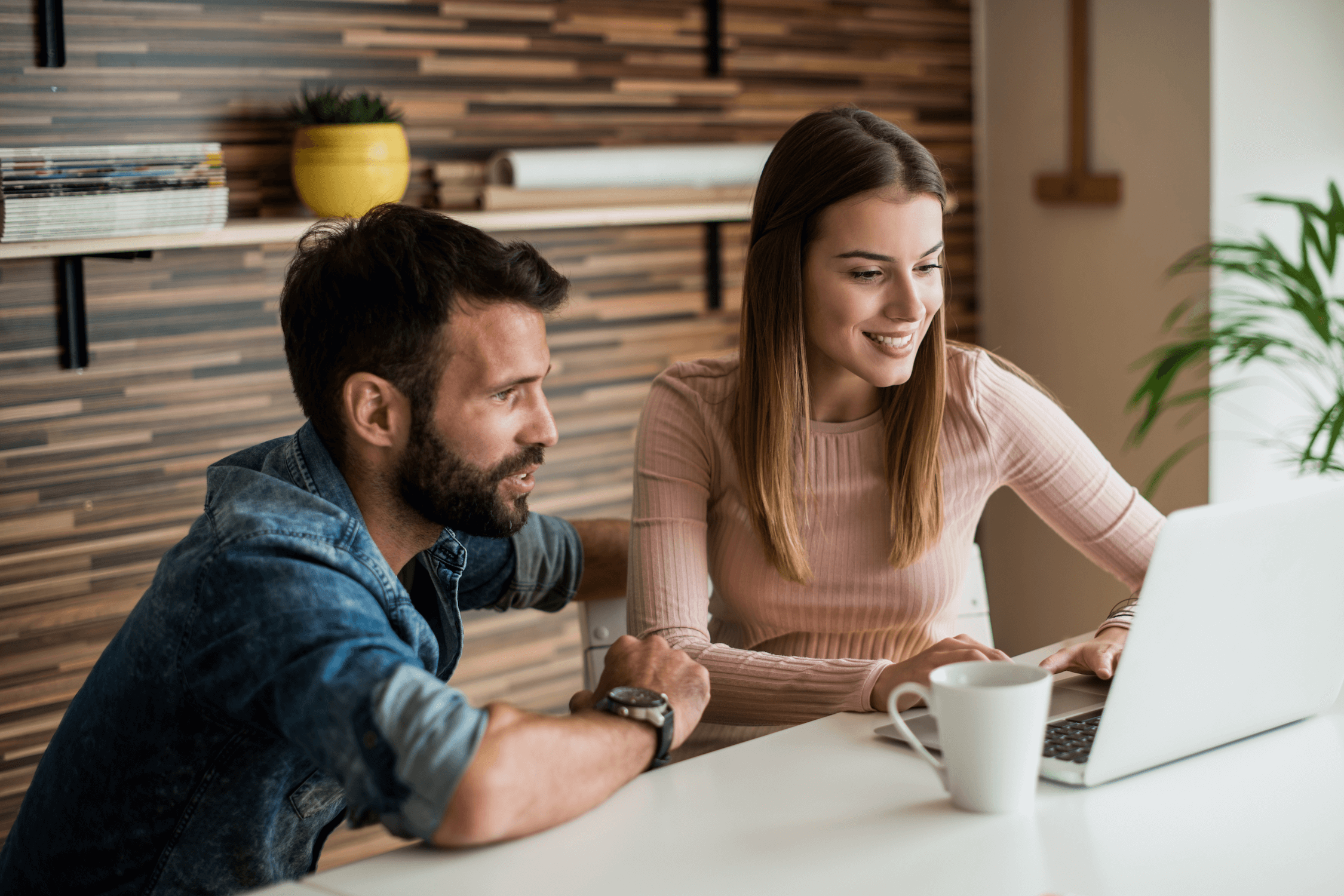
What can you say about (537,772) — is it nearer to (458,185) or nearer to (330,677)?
(330,677)

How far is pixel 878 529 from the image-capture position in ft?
5.78

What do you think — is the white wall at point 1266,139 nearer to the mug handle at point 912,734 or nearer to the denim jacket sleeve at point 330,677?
the mug handle at point 912,734

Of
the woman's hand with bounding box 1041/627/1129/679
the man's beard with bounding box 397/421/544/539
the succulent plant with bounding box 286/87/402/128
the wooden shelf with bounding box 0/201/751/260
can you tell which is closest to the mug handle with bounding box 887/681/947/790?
the woman's hand with bounding box 1041/627/1129/679

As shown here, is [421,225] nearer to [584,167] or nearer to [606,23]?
[584,167]

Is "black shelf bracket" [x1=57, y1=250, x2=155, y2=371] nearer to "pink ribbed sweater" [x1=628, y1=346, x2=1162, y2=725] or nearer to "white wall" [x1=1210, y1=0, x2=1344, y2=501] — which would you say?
"pink ribbed sweater" [x1=628, y1=346, x2=1162, y2=725]

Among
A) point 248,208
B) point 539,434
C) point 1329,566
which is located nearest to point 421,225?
point 539,434

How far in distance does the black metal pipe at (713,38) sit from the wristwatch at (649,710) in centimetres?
215

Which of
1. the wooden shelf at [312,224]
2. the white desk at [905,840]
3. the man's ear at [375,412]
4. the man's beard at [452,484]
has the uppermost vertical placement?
the wooden shelf at [312,224]

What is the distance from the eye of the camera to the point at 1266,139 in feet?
9.70

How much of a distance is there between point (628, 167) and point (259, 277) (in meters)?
0.76

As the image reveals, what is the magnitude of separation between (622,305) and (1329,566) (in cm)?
198

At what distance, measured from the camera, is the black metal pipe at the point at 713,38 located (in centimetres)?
305

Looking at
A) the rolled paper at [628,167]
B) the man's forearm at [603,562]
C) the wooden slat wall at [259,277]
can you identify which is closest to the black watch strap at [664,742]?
the man's forearm at [603,562]

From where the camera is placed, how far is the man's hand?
1.25 m
